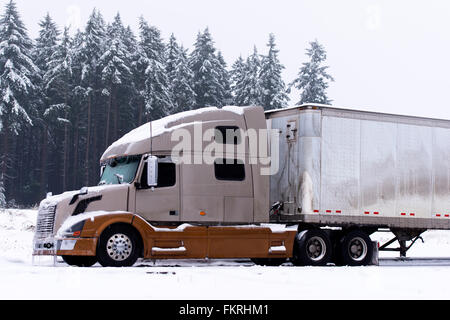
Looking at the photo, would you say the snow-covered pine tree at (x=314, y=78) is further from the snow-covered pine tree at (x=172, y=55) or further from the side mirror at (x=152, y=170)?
the side mirror at (x=152, y=170)

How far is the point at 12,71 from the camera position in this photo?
55906mm

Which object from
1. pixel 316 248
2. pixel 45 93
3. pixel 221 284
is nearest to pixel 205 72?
pixel 45 93

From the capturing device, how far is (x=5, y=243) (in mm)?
25281

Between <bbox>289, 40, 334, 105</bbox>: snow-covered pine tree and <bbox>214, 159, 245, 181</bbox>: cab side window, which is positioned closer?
<bbox>214, 159, 245, 181</bbox>: cab side window

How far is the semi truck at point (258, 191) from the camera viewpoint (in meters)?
16.0

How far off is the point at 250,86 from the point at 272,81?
211 centimetres

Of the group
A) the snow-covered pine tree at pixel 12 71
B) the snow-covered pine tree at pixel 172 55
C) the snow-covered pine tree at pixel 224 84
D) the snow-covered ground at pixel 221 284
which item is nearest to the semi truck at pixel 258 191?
the snow-covered ground at pixel 221 284

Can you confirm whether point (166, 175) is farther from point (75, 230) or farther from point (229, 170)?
point (75, 230)

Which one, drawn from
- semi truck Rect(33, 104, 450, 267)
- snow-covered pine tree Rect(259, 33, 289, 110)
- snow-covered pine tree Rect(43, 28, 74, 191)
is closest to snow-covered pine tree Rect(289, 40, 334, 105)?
snow-covered pine tree Rect(259, 33, 289, 110)

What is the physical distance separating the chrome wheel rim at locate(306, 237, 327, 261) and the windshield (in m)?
4.84

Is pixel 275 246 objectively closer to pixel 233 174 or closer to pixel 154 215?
pixel 233 174

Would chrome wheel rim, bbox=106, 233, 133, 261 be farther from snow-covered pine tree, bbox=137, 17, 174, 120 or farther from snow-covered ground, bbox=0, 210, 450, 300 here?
snow-covered pine tree, bbox=137, 17, 174, 120

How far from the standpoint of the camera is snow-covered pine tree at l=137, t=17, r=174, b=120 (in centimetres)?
6325
